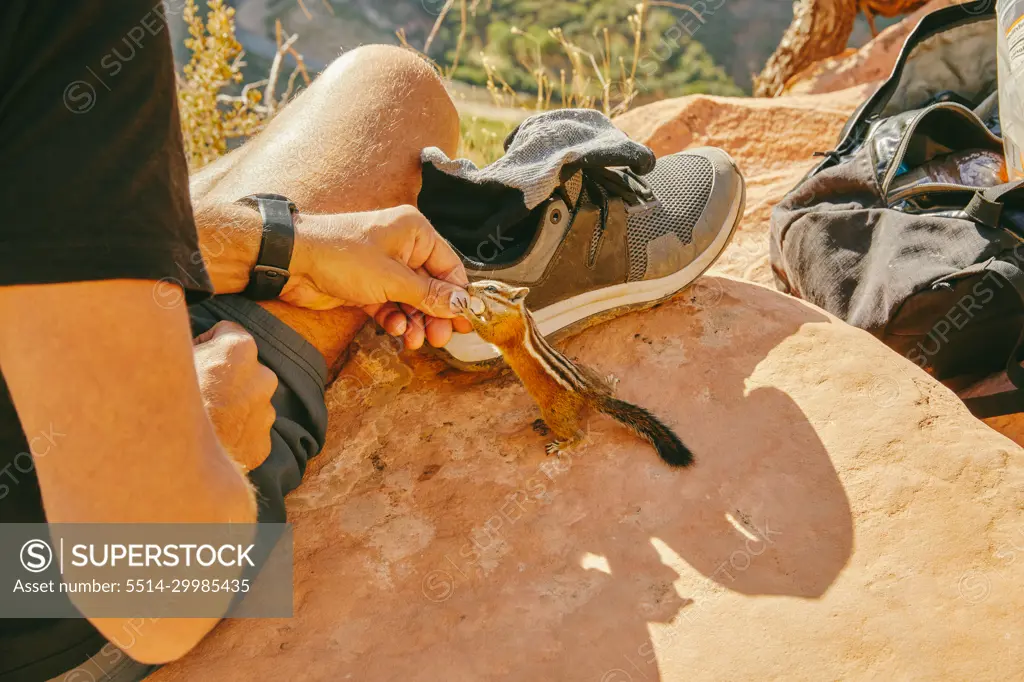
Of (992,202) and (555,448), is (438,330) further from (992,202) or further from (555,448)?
(992,202)

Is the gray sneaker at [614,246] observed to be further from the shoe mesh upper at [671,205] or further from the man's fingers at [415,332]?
the man's fingers at [415,332]

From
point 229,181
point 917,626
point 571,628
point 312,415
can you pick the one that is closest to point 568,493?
point 571,628

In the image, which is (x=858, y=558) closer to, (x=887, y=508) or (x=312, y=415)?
(x=887, y=508)

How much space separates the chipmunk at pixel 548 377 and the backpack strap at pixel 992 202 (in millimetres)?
1705

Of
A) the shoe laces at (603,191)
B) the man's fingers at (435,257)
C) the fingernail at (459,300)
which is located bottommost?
the fingernail at (459,300)

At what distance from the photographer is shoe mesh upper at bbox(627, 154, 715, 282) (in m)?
2.64

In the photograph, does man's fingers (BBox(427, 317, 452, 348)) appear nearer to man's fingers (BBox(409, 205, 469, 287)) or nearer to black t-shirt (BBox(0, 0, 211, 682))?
man's fingers (BBox(409, 205, 469, 287))

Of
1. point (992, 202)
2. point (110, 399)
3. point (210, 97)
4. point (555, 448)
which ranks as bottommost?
point (210, 97)

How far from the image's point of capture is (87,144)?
38.5 inches

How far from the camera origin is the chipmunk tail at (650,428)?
7.12 feet

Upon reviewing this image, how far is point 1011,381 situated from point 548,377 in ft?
6.26

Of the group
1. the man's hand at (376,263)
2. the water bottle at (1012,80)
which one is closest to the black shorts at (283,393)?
the man's hand at (376,263)

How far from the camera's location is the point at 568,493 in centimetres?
213

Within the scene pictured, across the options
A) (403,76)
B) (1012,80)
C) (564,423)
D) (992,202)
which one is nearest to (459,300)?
(564,423)
